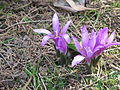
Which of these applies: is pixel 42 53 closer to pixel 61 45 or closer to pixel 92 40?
pixel 61 45

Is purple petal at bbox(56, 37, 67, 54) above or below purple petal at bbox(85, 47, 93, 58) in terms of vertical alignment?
above

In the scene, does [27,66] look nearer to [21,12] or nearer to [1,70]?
[1,70]

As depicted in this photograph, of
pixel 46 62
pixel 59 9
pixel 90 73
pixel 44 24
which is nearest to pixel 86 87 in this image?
pixel 90 73

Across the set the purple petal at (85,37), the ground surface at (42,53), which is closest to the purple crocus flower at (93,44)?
the purple petal at (85,37)

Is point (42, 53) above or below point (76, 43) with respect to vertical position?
below

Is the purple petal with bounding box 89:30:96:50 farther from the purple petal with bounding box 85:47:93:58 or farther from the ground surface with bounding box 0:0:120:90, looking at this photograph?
the ground surface with bounding box 0:0:120:90

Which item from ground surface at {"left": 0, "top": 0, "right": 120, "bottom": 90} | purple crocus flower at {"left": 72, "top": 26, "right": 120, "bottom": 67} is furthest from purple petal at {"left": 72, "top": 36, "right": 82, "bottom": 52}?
ground surface at {"left": 0, "top": 0, "right": 120, "bottom": 90}

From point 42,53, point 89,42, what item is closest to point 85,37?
point 89,42

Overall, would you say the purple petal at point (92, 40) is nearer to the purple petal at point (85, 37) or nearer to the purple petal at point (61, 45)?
the purple petal at point (85, 37)
